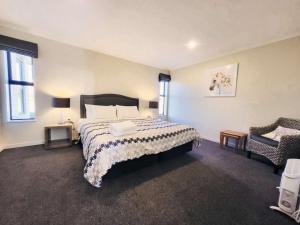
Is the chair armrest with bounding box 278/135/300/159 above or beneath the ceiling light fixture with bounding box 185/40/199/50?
beneath

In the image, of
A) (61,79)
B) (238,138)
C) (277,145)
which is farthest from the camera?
(61,79)

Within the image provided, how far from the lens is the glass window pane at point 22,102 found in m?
2.99

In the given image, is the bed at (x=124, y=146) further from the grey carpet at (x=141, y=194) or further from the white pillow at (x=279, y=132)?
the white pillow at (x=279, y=132)

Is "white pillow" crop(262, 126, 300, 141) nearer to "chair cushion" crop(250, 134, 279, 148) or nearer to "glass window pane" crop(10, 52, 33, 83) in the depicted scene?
"chair cushion" crop(250, 134, 279, 148)

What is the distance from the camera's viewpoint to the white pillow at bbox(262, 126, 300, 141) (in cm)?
245

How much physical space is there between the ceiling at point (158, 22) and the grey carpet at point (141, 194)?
8.41 feet

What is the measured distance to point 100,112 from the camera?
3.42 metres

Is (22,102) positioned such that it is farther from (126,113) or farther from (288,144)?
(288,144)

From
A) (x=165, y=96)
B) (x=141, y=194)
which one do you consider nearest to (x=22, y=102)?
(x=141, y=194)

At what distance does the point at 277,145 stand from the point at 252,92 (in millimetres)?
1435

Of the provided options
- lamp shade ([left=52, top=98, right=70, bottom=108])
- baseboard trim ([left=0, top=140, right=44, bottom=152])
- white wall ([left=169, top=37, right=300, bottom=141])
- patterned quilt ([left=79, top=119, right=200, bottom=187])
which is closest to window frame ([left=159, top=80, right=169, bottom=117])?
white wall ([left=169, top=37, right=300, bottom=141])

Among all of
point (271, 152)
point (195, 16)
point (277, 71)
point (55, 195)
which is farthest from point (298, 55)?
point (55, 195)

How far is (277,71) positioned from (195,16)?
222 cm

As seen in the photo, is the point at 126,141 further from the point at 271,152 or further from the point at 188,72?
the point at 188,72
